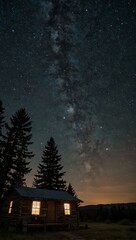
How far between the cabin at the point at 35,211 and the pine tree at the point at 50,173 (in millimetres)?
12339

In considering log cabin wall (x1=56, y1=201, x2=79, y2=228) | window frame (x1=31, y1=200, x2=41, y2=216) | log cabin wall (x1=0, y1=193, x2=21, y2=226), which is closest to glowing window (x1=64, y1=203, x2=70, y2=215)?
log cabin wall (x1=56, y1=201, x2=79, y2=228)

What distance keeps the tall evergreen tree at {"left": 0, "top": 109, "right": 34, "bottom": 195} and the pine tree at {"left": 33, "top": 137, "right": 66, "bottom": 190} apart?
9763mm

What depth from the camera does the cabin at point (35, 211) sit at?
21.0 meters

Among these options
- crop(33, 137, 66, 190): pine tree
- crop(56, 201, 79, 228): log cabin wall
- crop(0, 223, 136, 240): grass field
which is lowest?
crop(0, 223, 136, 240): grass field

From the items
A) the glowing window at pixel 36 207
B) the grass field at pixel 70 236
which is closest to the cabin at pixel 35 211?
the glowing window at pixel 36 207

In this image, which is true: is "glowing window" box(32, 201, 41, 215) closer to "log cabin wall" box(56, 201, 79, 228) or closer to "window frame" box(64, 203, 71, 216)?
"log cabin wall" box(56, 201, 79, 228)

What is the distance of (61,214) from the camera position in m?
23.6

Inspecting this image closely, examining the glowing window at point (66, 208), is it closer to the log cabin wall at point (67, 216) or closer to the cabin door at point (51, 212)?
the log cabin wall at point (67, 216)

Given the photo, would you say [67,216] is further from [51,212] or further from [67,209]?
[51,212]

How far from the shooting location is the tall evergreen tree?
26.6 metres

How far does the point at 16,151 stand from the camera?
27703 millimetres

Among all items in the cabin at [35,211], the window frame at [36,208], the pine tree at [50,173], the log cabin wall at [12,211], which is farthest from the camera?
the pine tree at [50,173]

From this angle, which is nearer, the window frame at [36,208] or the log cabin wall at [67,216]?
the window frame at [36,208]

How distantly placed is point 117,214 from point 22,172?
26124mm
